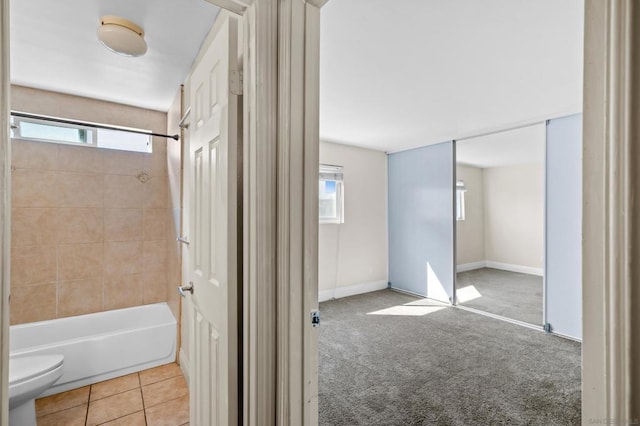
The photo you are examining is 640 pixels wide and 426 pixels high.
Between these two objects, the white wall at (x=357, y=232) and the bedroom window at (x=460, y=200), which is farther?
the bedroom window at (x=460, y=200)

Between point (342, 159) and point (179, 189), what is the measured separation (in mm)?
2477

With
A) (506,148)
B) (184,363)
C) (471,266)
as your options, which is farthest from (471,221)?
(184,363)

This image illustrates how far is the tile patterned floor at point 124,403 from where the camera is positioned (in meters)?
1.88

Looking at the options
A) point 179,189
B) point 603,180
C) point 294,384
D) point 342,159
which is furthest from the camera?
point 342,159

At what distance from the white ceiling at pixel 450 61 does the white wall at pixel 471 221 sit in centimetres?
295

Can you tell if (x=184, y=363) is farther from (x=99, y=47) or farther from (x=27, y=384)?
(x=99, y=47)

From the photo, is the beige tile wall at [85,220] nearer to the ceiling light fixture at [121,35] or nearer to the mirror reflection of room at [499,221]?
the ceiling light fixture at [121,35]

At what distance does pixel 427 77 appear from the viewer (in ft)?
7.23

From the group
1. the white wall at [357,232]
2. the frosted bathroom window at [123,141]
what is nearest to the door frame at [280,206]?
the frosted bathroom window at [123,141]

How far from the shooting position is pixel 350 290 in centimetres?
442

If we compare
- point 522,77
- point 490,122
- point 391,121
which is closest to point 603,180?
point 522,77

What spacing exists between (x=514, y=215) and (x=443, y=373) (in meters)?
4.82

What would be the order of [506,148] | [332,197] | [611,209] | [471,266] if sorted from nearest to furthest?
[611,209] < [332,197] < [506,148] < [471,266]

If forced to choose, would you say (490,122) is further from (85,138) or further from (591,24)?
(85,138)
